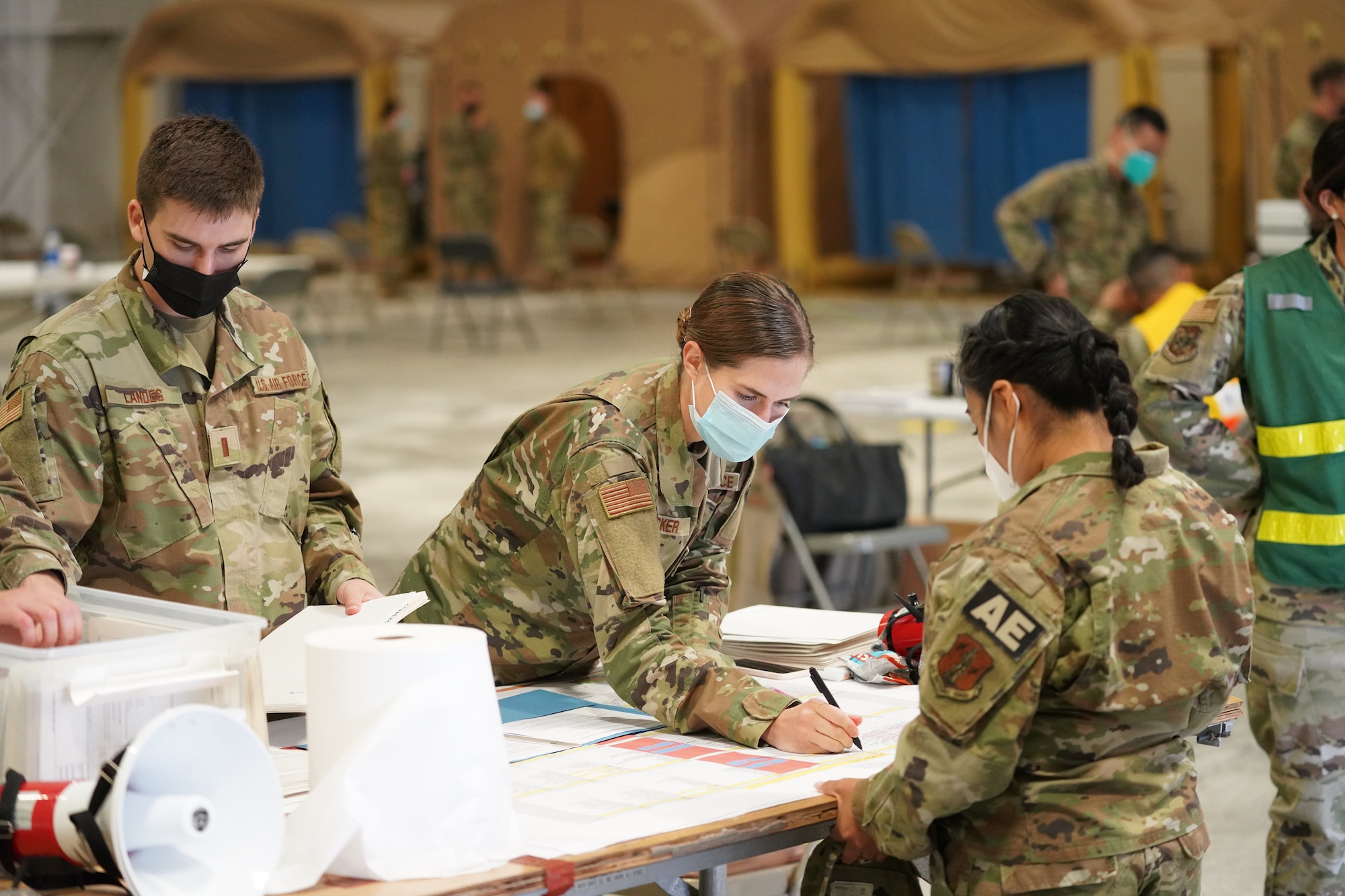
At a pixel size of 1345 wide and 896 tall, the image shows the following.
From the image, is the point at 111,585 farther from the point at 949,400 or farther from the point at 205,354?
the point at 949,400

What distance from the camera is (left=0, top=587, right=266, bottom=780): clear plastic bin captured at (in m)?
1.69

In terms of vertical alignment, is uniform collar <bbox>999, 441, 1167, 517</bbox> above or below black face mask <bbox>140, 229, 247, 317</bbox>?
below

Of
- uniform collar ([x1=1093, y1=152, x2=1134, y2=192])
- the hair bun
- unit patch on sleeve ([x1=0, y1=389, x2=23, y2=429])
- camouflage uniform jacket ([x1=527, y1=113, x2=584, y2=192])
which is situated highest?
camouflage uniform jacket ([x1=527, y1=113, x2=584, y2=192])

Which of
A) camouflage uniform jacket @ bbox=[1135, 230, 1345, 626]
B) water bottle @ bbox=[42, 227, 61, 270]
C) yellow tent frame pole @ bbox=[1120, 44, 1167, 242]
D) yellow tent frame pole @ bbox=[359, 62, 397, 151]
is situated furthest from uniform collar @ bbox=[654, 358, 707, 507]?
yellow tent frame pole @ bbox=[359, 62, 397, 151]

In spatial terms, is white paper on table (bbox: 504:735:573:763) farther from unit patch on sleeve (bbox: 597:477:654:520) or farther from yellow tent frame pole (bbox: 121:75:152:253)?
yellow tent frame pole (bbox: 121:75:152:253)

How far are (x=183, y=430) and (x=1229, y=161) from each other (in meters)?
12.9

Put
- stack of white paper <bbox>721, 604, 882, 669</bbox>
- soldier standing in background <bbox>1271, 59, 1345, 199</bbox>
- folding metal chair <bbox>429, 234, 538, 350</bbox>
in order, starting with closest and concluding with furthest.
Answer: stack of white paper <bbox>721, 604, 882, 669</bbox>, soldier standing in background <bbox>1271, 59, 1345, 199</bbox>, folding metal chair <bbox>429, 234, 538, 350</bbox>

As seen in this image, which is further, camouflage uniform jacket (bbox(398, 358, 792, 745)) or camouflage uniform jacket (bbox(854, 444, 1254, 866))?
camouflage uniform jacket (bbox(398, 358, 792, 745))

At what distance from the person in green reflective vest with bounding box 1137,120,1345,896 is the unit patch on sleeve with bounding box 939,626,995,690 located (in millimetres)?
1374

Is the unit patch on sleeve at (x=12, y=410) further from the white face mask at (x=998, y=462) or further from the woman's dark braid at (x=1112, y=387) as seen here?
the woman's dark braid at (x=1112, y=387)

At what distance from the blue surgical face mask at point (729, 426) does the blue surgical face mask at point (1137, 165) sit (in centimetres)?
510

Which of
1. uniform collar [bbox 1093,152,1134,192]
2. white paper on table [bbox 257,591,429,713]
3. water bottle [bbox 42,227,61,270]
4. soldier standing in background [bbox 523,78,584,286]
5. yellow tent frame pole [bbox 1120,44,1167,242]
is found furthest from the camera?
soldier standing in background [bbox 523,78,584,286]

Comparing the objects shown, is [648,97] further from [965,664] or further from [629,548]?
[965,664]

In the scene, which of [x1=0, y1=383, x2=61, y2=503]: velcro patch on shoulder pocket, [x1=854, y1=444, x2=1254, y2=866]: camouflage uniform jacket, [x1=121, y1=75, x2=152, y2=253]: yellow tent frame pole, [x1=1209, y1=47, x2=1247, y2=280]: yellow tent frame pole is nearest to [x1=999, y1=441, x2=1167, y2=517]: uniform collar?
[x1=854, y1=444, x2=1254, y2=866]: camouflage uniform jacket
